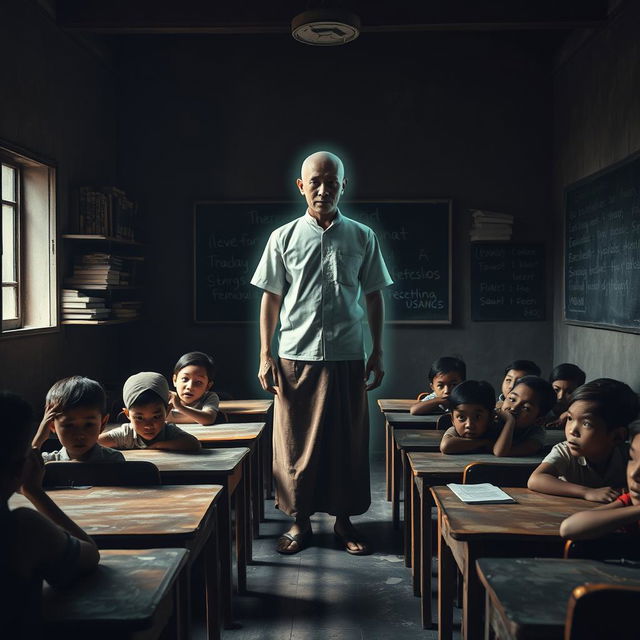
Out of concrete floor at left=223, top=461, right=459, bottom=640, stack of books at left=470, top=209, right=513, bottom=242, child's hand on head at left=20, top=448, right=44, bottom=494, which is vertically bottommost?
concrete floor at left=223, top=461, right=459, bottom=640

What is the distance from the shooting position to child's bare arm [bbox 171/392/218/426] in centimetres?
334

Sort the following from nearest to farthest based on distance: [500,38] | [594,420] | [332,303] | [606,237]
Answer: [594,420]
[332,303]
[606,237]
[500,38]

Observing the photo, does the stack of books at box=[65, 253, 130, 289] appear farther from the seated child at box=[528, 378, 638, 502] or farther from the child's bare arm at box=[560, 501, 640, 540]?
the child's bare arm at box=[560, 501, 640, 540]

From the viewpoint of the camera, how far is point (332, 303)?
11.5 feet

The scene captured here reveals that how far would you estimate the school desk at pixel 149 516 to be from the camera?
5.31 feet

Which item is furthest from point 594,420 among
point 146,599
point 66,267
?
point 66,267

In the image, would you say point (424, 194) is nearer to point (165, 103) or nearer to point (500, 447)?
point (165, 103)

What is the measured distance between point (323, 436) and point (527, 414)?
1022 millimetres

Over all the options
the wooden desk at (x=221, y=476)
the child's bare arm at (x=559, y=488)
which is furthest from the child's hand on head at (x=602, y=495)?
the wooden desk at (x=221, y=476)

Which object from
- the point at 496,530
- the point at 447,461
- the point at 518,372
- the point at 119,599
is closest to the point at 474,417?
the point at 447,461

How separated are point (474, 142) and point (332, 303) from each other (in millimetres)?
2707

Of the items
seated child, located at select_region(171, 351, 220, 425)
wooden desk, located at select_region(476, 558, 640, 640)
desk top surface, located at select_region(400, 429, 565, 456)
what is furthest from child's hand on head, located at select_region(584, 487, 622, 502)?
seated child, located at select_region(171, 351, 220, 425)

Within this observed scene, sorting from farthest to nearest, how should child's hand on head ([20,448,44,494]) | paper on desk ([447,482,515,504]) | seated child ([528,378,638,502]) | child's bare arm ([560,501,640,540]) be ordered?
seated child ([528,378,638,502]) → paper on desk ([447,482,515,504]) → child's bare arm ([560,501,640,540]) → child's hand on head ([20,448,44,494])

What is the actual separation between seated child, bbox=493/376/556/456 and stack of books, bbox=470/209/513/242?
266 centimetres
